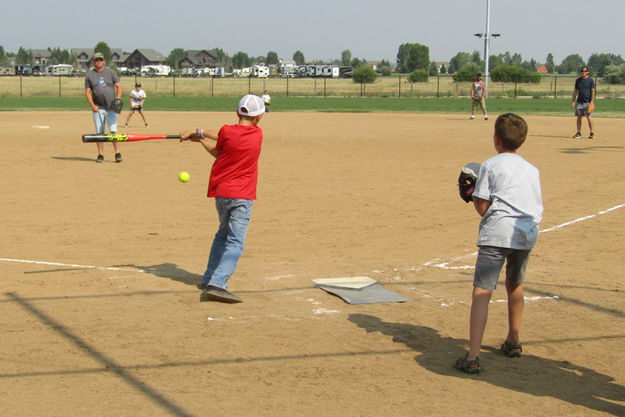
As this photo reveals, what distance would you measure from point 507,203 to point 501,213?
8 cm

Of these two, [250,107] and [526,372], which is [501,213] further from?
[250,107]

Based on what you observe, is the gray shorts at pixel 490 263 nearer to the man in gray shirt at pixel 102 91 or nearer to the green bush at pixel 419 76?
the man in gray shirt at pixel 102 91

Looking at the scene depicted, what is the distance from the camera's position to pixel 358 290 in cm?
693

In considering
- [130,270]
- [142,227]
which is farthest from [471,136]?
[130,270]

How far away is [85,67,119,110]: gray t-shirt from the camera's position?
1513 centimetres

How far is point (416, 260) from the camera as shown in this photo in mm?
8258

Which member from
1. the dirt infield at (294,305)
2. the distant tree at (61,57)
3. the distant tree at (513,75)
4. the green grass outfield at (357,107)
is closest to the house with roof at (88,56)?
the distant tree at (61,57)

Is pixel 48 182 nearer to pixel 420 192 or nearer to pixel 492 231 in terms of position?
pixel 420 192

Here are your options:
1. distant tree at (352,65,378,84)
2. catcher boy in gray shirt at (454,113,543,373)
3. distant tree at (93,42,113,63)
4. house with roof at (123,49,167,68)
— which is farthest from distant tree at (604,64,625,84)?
house with roof at (123,49,167,68)

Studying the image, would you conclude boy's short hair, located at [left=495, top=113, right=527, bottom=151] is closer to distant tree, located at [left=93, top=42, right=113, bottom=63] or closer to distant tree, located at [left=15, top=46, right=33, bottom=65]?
distant tree, located at [left=93, top=42, right=113, bottom=63]

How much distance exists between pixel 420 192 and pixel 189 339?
7939mm

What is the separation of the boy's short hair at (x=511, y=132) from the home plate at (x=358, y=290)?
2.19m

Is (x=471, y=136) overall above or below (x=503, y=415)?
above

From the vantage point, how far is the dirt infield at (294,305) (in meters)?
4.57
